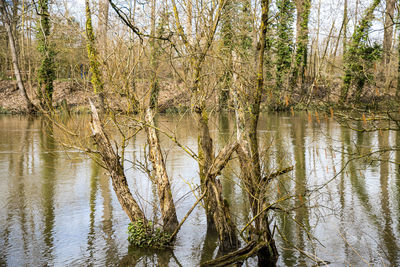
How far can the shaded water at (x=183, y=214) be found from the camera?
7410mm

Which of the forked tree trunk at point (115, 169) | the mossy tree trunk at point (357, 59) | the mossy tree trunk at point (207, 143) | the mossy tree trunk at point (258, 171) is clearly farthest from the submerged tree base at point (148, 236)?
the mossy tree trunk at point (357, 59)

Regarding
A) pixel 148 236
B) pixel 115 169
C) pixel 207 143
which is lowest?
pixel 148 236

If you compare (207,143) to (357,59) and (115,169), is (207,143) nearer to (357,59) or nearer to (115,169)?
(115,169)

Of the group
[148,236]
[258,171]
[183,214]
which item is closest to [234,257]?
[258,171]

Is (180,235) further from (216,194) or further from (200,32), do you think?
(200,32)

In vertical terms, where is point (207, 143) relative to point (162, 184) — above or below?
above

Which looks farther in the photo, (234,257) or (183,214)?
(183,214)

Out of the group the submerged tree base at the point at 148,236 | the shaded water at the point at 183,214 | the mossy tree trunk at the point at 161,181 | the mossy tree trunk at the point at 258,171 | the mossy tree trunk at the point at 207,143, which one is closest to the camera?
the mossy tree trunk at the point at 258,171

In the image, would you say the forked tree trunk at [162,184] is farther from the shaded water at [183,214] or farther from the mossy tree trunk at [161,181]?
the shaded water at [183,214]

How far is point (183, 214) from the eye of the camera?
9.80m

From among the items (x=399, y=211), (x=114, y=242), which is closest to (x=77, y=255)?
(x=114, y=242)

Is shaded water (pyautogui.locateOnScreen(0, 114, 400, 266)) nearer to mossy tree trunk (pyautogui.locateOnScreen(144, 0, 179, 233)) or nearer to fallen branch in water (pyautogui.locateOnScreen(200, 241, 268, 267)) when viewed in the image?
mossy tree trunk (pyautogui.locateOnScreen(144, 0, 179, 233))

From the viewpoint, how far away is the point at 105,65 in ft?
27.9

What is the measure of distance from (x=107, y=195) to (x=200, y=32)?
224 inches
